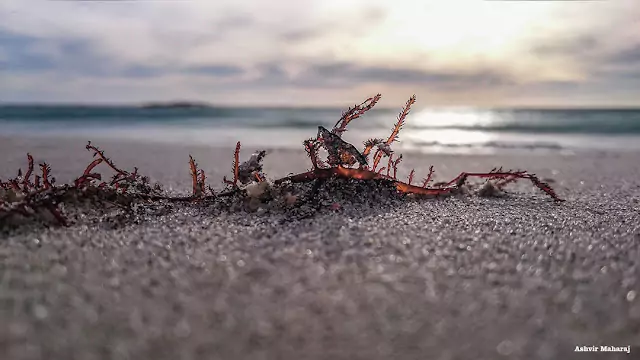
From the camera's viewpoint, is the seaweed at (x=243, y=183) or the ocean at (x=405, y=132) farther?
the ocean at (x=405, y=132)

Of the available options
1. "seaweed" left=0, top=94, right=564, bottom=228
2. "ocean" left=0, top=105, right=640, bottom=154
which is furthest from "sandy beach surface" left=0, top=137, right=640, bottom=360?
"ocean" left=0, top=105, right=640, bottom=154

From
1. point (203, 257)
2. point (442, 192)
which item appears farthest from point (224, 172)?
point (203, 257)

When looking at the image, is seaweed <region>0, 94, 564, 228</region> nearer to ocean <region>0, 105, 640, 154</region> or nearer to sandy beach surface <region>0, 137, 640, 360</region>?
sandy beach surface <region>0, 137, 640, 360</region>

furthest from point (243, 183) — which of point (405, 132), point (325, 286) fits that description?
point (405, 132)

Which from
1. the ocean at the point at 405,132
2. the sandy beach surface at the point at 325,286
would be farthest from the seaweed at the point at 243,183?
the ocean at the point at 405,132

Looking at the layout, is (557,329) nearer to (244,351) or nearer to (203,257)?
(244,351)

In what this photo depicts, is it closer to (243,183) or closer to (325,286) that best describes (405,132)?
(243,183)

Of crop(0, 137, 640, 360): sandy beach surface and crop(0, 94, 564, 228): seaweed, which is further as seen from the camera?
crop(0, 94, 564, 228): seaweed

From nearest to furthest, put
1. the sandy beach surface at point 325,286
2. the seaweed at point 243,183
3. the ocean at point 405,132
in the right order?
the sandy beach surface at point 325,286 < the seaweed at point 243,183 < the ocean at point 405,132

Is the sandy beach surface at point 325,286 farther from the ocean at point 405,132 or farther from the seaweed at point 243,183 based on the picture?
the ocean at point 405,132
